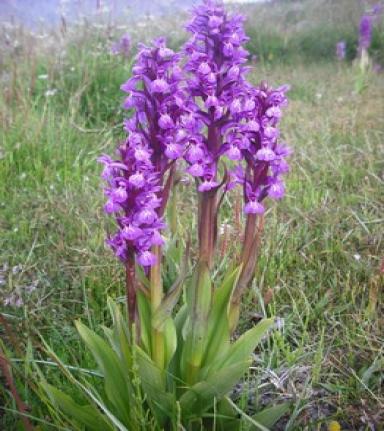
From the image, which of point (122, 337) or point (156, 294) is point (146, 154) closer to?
point (156, 294)

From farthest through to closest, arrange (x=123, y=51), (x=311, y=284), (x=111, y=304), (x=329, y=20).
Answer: (x=329, y=20) → (x=123, y=51) → (x=311, y=284) → (x=111, y=304)

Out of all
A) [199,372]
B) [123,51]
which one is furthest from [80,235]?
[123,51]

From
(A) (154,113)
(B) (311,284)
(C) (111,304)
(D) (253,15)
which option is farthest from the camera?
(D) (253,15)

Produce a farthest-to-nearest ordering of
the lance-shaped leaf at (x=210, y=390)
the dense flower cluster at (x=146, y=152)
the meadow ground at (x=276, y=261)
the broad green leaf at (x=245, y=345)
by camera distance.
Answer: the meadow ground at (x=276, y=261) → the broad green leaf at (x=245, y=345) → the lance-shaped leaf at (x=210, y=390) → the dense flower cluster at (x=146, y=152)

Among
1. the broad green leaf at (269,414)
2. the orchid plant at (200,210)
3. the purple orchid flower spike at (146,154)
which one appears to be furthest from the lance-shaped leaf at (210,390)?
the purple orchid flower spike at (146,154)

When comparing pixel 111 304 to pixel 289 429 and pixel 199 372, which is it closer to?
pixel 199 372

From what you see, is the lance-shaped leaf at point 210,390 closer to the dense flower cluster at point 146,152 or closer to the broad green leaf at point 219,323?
the broad green leaf at point 219,323

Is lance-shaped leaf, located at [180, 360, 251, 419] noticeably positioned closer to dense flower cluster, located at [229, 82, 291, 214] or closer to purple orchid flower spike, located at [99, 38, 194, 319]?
purple orchid flower spike, located at [99, 38, 194, 319]
